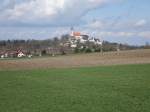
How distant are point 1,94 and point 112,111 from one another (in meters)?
7.57

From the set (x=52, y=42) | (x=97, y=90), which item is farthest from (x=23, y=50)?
(x=97, y=90)

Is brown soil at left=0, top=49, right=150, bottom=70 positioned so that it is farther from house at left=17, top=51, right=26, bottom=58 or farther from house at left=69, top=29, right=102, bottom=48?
house at left=69, top=29, right=102, bottom=48

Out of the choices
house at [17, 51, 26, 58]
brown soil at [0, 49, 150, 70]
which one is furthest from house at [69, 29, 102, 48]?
brown soil at [0, 49, 150, 70]

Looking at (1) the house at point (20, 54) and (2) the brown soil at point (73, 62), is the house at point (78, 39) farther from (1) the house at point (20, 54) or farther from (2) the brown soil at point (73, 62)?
(2) the brown soil at point (73, 62)

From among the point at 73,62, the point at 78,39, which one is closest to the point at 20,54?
the point at 78,39

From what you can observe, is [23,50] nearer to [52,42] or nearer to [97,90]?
[52,42]

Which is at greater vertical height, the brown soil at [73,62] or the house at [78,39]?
the house at [78,39]

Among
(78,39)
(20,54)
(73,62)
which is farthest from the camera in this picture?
(78,39)

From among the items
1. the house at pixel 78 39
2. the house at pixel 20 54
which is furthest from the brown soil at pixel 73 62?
the house at pixel 78 39

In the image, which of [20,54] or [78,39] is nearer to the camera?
[20,54]

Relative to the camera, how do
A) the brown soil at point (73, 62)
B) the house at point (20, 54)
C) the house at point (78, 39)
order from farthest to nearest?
the house at point (78, 39), the house at point (20, 54), the brown soil at point (73, 62)

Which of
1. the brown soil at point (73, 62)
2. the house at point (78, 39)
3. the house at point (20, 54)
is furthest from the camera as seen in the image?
the house at point (78, 39)

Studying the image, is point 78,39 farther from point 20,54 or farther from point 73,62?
point 73,62

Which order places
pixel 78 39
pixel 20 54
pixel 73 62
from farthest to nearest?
1. pixel 78 39
2. pixel 20 54
3. pixel 73 62
